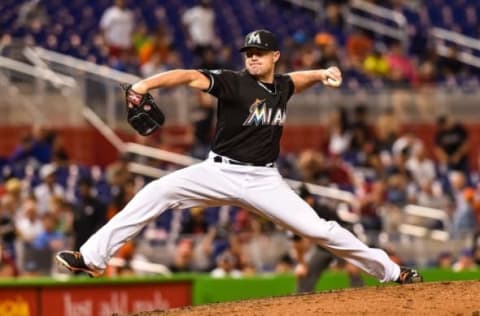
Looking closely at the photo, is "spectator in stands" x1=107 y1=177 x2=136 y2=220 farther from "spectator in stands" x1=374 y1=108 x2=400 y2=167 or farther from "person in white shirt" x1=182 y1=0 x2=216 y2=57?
"person in white shirt" x1=182 y1=0 x2=216 y2=57

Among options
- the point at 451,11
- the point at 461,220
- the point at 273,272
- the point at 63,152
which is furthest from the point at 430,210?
the point at 451,11

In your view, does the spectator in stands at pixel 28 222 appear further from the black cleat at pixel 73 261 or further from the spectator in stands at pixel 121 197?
the black cleat at pixel 73 261

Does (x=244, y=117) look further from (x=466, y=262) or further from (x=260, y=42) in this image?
(x=466, y=262)

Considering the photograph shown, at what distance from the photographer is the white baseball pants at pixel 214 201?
9.36 meters

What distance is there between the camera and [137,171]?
1805 centimetres

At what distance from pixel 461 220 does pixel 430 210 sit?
2.10 ft

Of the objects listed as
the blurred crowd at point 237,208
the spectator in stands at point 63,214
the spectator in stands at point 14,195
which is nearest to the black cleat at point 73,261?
the blurred crowd at point 237,208

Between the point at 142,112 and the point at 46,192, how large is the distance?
7516mm

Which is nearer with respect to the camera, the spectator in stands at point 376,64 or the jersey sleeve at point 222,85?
the jersey sleeve at point 222,85

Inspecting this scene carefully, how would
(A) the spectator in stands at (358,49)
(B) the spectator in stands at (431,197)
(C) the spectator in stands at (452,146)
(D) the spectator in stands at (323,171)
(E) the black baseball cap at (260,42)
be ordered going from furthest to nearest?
(A) the spectator in stands at (358,49) < (C) the spectator in stands at (452,146) < (B) the spectator in stands at (431,197) < (D) the spectator in stands at (323,171) < (E) the black baseball cap at (260,42)

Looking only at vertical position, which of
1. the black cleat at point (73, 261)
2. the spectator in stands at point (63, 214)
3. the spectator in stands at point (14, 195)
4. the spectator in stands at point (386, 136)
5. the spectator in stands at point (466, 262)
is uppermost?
the spectator in stands at point (386, 136)

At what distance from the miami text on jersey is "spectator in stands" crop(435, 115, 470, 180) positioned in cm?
1027

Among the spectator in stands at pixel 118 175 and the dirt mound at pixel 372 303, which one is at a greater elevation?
the spectator in stands at pixel 118 175

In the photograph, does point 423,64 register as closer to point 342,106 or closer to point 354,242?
point 342,106
